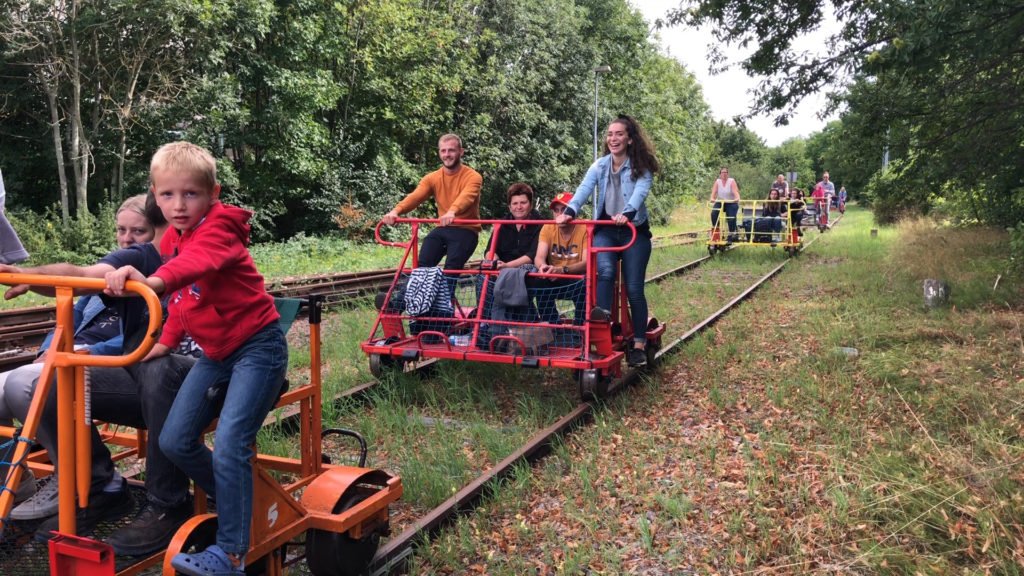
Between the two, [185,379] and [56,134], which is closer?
[185,379]

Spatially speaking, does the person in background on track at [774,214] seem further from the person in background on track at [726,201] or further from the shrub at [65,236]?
the shrub at [65,236]

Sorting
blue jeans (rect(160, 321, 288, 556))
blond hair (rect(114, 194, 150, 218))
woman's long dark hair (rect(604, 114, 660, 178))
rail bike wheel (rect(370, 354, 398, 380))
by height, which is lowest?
rail bike wheel (rect(370, 354, 398, 380))

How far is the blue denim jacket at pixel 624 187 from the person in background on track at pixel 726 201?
39.5 ft

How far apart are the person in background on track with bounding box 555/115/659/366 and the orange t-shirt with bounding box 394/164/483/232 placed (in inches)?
38.1

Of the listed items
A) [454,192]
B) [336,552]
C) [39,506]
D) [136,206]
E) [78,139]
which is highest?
[78,139]

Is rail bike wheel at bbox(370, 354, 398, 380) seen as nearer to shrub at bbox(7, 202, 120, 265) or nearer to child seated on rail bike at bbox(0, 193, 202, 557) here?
child seated on rail bike at bbox(0, 193, 202, 557)

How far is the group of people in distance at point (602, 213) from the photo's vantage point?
5898mm

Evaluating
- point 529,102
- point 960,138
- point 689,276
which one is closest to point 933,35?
point 960,138

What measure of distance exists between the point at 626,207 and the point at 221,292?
3.91 m

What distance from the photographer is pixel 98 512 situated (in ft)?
8.74

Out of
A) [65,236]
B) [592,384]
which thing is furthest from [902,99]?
[65,236]

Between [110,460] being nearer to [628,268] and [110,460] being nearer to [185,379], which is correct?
[185,379]

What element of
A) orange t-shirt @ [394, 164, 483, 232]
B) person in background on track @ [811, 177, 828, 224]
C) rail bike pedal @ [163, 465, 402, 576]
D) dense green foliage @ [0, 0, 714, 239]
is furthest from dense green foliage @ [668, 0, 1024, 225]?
person in background on track @ [811, 177, 828, 224]

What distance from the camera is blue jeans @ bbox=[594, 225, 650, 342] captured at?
19.2 feet
